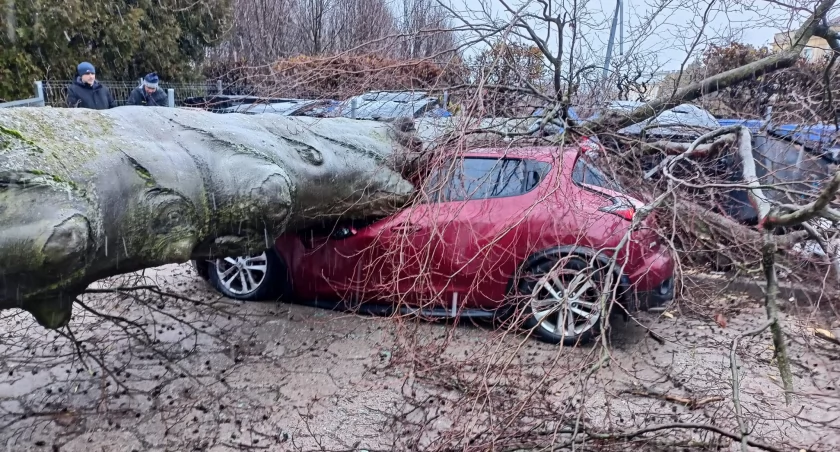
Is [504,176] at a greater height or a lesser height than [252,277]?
greater

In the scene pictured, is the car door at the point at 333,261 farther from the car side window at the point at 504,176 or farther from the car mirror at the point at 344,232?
the car side window at the point at 504,176

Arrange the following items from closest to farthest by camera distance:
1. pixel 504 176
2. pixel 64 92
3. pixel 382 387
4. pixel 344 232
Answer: pixel 382 387 → pixel 504 176 → pixel 344 232 → pixel 64 92

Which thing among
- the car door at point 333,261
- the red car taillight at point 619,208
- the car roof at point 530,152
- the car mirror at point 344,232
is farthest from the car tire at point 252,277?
the red car taillight at point 619,208

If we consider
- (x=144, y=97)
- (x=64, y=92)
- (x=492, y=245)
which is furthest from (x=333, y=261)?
(x=64, y=92)

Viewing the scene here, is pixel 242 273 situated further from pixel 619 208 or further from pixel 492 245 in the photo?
pixel 619 208

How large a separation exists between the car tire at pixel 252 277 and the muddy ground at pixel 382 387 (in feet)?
0.75

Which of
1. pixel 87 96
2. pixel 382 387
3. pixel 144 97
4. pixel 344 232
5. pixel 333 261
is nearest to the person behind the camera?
pixel 382 387

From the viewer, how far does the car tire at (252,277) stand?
228 inches

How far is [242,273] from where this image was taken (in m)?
5.93

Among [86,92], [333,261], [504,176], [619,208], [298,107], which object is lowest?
[333,261]

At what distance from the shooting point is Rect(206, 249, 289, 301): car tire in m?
5.80

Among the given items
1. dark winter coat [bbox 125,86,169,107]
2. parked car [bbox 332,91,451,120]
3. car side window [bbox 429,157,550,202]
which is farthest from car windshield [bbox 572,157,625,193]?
dark winter coat [bbox 125,86,169,107]

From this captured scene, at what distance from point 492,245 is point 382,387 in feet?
4.15

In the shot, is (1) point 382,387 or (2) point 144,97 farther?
(2) point 144,97
